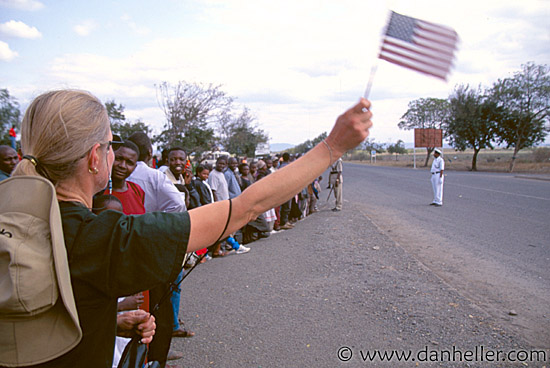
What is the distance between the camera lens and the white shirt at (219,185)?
815 cm

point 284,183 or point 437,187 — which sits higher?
point 284,183

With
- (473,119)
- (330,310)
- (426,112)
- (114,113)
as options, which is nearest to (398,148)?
(426,112)

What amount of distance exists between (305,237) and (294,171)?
7.38 meters

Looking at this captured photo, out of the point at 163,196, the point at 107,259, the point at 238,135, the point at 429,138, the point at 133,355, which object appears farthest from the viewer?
the point at 429,138

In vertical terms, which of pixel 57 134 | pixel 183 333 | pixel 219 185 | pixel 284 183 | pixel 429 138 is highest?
pixel 429 138

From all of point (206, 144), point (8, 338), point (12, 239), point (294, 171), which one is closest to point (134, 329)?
point (8, 338)

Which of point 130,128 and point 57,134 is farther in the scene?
point 130,128

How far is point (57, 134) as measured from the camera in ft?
4.38

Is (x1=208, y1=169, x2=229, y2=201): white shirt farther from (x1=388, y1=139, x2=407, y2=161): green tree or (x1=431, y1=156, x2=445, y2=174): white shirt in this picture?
(x1=388, y1=139, x2=407, y2=161): green tree

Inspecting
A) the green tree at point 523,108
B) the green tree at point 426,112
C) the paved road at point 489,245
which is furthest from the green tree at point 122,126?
the green tree at point 426,112

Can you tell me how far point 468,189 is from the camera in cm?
1794

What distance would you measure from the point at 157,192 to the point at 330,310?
2.37 meters

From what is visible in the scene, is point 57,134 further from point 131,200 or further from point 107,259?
point 131,200

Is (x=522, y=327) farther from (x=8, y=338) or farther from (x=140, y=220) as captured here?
(x=8, y=338)
